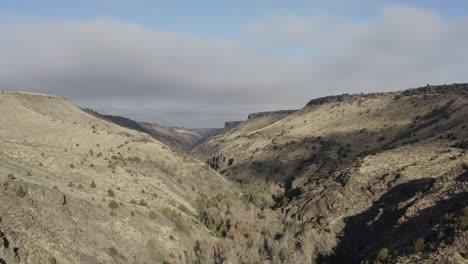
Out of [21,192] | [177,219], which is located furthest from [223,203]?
[21,192]

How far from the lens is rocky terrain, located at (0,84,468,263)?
3519cm

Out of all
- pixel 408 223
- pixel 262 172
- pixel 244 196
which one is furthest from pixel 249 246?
pixel 262 172

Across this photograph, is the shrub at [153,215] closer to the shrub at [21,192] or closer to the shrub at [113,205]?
the shrub at [113,205]

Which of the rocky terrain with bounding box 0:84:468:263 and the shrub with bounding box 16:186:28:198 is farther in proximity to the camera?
the shrub with bounding box 16:186:28:198

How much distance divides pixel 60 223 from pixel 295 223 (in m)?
34.3

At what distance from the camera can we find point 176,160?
89.4 metres

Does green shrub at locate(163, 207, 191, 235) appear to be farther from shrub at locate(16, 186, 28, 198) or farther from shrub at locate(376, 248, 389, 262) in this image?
shrub at locate(376, 248, 389, 262)

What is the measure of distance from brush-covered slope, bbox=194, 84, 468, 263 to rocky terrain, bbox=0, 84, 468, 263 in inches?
9.5

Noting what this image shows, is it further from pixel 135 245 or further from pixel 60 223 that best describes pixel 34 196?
pixel 135 245

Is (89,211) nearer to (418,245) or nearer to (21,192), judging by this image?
(21,192)

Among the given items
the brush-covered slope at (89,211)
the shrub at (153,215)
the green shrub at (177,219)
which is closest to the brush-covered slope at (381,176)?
the green shrub at (177,219)

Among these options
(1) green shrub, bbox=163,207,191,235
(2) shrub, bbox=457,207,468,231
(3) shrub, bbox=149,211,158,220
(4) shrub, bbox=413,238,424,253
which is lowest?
(1) green shrub, bbox=163,207,191,235

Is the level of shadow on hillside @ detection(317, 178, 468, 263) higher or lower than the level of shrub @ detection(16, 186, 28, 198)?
lower

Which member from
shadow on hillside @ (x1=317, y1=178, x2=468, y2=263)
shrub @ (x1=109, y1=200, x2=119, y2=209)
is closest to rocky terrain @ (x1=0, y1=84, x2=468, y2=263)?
shrub @ (x1=109, y1=200, x2=119, y2=209)
